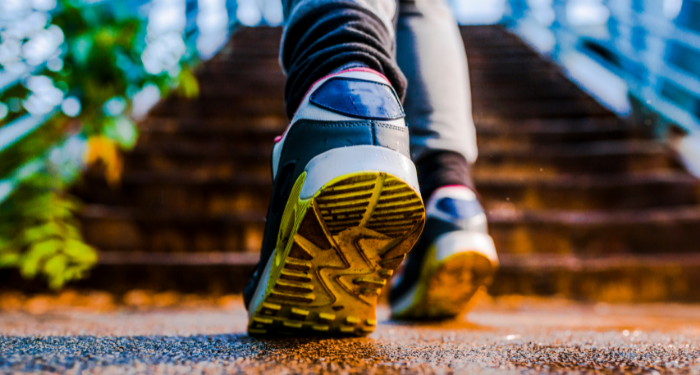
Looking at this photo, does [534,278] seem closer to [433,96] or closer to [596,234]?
[596,234]

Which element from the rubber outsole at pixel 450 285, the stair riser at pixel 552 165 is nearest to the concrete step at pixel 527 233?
the stair riser at pixel 552 165

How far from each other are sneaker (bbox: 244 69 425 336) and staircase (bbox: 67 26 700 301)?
83cm

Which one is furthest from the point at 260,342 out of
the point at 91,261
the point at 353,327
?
the point at 91,261

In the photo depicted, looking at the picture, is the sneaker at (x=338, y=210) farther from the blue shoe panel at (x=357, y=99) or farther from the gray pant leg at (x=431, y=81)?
the gray pant leg at (x=431, y=81)

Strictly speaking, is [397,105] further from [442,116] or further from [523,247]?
[523,247]

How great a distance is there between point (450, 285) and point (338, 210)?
39 centimetres

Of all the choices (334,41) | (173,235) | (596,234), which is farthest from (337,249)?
(596,234)

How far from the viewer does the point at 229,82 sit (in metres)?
2.98

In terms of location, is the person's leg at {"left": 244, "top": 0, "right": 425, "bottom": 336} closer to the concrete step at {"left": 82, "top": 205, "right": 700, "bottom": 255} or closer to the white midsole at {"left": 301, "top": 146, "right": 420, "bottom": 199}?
the white midsole at {"left": 301, "top": 146, "right": 420, "bottom": 199}

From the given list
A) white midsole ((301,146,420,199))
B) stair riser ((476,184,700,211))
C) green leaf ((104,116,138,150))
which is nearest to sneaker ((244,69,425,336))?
white midsole ((301,146,420,199))

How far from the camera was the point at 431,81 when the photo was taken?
2.54ft

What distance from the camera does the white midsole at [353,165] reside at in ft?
1.42

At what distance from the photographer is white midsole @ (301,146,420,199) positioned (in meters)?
0.43

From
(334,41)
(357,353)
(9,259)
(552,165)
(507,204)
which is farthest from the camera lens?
(552,165)
